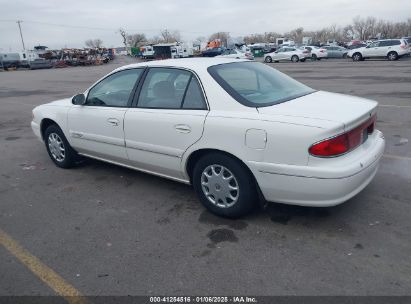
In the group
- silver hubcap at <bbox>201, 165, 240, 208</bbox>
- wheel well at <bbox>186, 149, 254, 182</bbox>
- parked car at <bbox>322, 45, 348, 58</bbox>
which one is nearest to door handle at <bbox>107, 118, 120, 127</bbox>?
wheel well at <bbox>186, 149, 254, 182</bbox>

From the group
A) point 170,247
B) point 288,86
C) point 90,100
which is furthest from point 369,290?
point 90,100

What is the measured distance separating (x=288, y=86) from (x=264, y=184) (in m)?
1.44

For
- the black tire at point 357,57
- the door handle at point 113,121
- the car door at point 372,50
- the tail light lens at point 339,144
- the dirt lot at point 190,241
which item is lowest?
the black tire at point 357,57

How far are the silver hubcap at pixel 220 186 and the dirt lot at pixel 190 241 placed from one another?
0.69 feet

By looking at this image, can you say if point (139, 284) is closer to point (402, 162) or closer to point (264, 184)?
point (264, 184)

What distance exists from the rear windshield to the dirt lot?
1.19 metres

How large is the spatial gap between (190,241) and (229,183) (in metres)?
0.68

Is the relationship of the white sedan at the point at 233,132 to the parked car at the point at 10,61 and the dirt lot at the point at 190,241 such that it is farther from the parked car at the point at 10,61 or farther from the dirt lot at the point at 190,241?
the parked car at the point at 10,61

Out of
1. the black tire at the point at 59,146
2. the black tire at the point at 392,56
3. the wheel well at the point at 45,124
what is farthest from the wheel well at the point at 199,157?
the black tire at the point at 392,56

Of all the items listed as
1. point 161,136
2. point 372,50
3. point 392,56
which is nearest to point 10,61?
point 372,50

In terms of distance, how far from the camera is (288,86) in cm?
433

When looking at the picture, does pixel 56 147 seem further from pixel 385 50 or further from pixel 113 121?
pixel 385 50

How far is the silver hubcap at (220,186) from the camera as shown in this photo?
3.70 meters

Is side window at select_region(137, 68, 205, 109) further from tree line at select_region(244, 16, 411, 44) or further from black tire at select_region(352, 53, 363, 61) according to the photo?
tree line at select_region(244, 16, 411, 44)
